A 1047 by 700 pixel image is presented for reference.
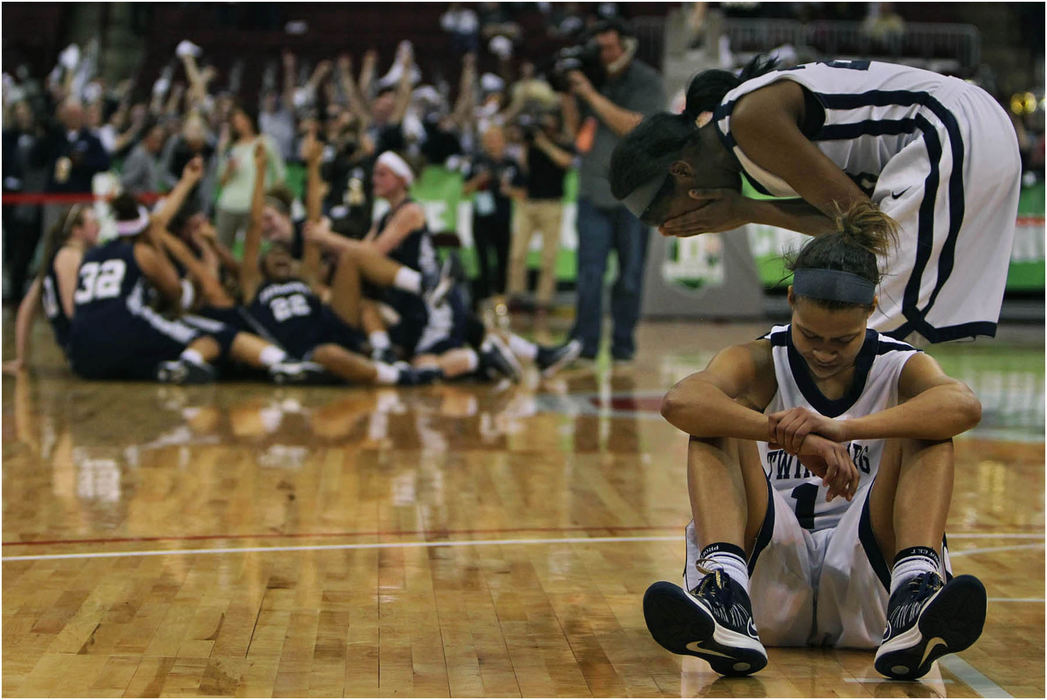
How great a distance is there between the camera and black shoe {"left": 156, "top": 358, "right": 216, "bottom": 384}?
26.2ft

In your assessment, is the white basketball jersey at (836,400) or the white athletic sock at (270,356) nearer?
the white basketball jersey at (836,400)

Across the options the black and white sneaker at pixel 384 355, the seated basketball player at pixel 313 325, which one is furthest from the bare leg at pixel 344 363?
the black and white sneaker at pixel 384 355

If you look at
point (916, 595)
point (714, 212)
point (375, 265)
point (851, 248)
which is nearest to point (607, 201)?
point (375, 265)

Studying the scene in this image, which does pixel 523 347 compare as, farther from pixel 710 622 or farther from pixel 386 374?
pixel 710 622

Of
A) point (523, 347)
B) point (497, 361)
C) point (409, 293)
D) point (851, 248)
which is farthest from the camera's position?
point (523, 347)

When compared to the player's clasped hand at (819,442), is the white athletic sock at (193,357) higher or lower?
lower

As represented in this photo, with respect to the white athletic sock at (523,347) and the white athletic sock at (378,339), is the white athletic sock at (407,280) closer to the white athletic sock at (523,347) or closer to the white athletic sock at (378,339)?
the white athletic sock at (378,339)

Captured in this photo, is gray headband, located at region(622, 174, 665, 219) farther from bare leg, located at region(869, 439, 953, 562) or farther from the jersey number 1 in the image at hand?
bare leg, located at region(869, 439, 953, 562)

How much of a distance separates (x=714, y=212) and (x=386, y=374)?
471 centimetres

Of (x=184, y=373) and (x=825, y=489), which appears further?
(x=184, y=373)

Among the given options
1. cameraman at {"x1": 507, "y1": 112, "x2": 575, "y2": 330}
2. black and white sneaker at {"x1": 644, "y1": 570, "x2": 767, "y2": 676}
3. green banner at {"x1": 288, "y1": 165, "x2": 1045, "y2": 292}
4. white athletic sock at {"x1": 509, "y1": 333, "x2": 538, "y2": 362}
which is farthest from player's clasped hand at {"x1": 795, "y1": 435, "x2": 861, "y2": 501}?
cameraman at {"x1": 507, "y1": 112, "x2": 575, "y2": 330}

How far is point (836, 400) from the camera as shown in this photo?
2945 mm

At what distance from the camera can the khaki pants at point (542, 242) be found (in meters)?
13.4

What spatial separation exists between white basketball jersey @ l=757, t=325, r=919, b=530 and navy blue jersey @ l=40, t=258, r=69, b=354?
6.12 metres
